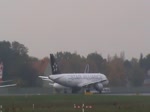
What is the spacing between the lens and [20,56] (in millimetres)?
164750

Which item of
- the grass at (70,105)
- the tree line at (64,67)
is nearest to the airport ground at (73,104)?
the grass at (70,105)

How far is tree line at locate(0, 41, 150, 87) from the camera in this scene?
151375mm

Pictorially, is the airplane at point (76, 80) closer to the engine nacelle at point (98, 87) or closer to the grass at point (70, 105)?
the engine nacelle at point (98, 87)

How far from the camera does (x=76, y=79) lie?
11981 centimetres

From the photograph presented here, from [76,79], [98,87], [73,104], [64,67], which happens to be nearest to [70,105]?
[73,104]

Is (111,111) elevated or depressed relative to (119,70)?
depressed

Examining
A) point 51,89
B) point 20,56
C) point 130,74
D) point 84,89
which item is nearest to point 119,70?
point 130,74

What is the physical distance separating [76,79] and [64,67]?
2369 inches

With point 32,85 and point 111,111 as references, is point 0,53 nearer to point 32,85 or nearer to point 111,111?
point 32,85

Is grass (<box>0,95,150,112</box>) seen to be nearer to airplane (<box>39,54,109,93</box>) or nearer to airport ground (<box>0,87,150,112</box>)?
airport ground (<box>0,87,150,112</box>)

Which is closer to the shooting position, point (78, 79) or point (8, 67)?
point (78, 79)

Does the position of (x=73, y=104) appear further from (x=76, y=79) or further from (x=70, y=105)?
(x=76, y=79)

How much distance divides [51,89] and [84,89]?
17469 mm

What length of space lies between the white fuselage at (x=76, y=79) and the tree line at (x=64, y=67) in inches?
1098
